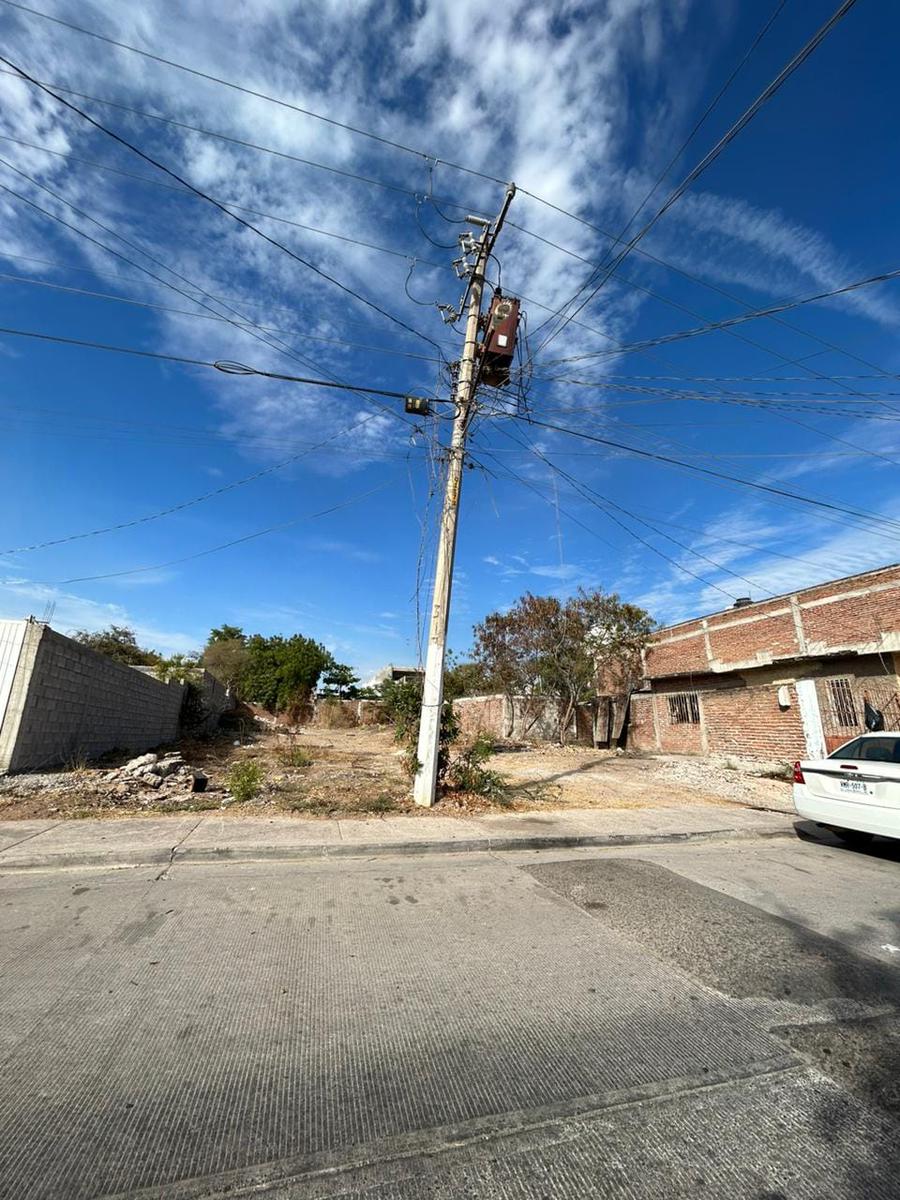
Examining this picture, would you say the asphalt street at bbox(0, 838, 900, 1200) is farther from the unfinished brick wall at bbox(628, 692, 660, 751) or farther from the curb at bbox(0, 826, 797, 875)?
the unfinished brick wall at bbox(628, 692, 660, 751)

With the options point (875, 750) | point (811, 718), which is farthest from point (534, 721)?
point (875, 750)

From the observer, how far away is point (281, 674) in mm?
37375

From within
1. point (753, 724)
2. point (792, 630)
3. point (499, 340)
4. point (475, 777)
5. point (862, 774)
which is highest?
point (499, 340)

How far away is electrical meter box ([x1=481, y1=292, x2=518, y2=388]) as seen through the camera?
386 inches

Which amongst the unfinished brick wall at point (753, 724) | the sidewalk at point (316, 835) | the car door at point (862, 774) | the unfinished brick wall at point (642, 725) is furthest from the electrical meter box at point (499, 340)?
the unfinished brick wall at point (642, 725)

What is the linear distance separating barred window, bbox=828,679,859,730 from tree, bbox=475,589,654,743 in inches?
388

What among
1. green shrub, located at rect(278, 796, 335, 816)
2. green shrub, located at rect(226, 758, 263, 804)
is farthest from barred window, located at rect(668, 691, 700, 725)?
green shrub, located at rect(226, 758, 263, 804)

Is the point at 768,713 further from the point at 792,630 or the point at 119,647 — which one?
the point at 119,647

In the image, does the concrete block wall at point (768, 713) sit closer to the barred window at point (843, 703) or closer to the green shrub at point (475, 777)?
the barred window at point (843, 703)

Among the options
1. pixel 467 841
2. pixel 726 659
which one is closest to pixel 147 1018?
pixel 467 841

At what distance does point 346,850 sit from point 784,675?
18431mm

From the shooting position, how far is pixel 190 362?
27.1ft

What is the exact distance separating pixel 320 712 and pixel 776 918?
35.6 m

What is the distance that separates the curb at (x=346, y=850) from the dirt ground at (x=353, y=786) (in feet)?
5.58
